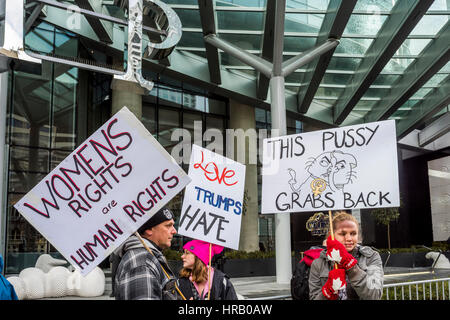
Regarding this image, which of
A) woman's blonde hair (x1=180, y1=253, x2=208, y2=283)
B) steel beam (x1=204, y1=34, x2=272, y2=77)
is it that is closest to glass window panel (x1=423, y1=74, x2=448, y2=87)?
steel beam (x1=204, y1=34, x2=272, y2=77)

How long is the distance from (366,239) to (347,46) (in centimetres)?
1497

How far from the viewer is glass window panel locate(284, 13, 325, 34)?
15.3 meters

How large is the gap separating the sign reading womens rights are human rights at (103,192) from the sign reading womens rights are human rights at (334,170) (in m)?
1.45

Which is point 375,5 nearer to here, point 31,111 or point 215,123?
point 31,111

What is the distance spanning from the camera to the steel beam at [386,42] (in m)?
12.7

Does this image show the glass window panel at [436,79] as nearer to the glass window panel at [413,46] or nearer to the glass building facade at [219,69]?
the glass building facade at [219,69]

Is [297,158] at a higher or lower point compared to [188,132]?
lower

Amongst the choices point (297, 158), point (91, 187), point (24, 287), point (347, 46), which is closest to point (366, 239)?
point (347, 46)

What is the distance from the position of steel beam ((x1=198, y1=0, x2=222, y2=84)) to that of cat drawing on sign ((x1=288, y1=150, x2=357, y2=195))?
9215 millimetres

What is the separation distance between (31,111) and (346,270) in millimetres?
15153

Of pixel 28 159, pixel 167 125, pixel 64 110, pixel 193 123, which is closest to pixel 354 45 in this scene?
pixel 193 123

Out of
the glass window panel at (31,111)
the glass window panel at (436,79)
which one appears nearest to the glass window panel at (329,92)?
the glass window panel at (436,79)

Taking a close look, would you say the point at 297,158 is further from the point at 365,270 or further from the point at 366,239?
the point at 366,239
